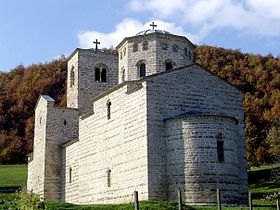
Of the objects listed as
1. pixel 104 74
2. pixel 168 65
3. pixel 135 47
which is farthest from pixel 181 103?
pixel 104 74

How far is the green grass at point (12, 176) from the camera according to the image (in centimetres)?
3883

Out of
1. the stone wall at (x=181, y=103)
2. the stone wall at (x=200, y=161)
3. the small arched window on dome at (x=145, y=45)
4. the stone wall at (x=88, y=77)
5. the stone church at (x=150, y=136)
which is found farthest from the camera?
the stone wall at (x=88, y=77)

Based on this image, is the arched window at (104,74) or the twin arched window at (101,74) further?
the arched window at (104,74)

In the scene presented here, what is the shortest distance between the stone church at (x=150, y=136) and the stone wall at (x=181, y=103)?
44 millimetres

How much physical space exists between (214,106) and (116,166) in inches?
209

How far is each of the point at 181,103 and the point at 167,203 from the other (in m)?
5.46

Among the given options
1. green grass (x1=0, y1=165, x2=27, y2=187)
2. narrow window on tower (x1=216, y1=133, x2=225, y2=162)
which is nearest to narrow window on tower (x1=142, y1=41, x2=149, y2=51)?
narrow window on tower (x1=216, y1=133, x2=225, y2=162)

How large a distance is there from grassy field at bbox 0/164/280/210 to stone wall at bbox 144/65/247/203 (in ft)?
6.84

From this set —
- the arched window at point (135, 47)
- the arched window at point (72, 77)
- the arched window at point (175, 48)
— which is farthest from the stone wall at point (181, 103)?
the arched window at point (72, 77)

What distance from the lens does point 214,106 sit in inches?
920

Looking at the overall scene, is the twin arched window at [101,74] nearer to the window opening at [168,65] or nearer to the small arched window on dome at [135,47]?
the small arched window on dome at [135,47]

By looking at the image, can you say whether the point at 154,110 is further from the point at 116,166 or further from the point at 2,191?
the point at 2,191

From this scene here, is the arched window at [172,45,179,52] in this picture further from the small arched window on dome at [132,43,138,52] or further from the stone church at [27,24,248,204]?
the small arched window on dome at [132,43,138,52]

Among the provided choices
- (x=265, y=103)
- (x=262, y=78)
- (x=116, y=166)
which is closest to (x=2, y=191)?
(x=116, y=166)
